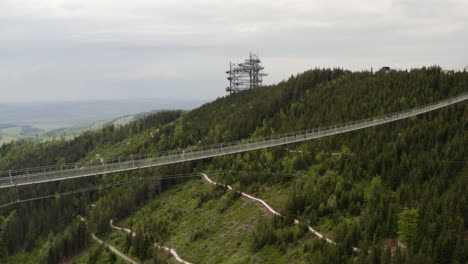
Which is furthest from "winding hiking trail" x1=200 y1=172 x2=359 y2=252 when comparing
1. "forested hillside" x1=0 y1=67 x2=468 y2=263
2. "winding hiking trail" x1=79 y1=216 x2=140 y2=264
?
"winding hiking trail" x1=79 y1=216 x2=140 y2=264

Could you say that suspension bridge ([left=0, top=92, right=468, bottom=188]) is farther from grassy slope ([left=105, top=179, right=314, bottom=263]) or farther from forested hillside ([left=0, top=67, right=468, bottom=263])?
grassy slope ([left=105, top=179, right=314, bottom=263])

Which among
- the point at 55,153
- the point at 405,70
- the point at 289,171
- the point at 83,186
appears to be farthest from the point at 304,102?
the point at 55,153

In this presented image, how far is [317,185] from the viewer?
2341 inches

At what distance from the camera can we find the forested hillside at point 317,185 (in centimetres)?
4053

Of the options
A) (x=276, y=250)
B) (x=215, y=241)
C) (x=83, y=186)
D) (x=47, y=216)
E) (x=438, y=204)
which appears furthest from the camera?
(x=83, y=186)

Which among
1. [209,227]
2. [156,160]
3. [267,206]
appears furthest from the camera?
[209,227]

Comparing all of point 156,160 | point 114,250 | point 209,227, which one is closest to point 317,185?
point 209,227

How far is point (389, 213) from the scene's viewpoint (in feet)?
138

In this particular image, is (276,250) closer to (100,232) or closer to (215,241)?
(215,241)

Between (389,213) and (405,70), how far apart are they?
8107cm

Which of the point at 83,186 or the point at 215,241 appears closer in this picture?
the point at 215,241

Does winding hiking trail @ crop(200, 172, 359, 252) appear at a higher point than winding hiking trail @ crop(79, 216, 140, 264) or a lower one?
higher

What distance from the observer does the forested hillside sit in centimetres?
4053

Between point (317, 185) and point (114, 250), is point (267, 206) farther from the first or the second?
point (114, 250)
